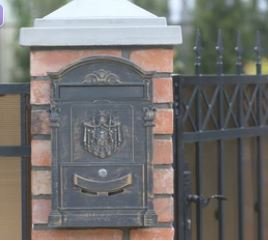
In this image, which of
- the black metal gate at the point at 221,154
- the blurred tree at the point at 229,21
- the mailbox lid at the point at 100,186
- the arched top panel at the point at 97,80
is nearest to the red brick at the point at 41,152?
the mailbox lid at the point at 100,186

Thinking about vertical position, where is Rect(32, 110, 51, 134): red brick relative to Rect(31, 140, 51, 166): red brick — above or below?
above

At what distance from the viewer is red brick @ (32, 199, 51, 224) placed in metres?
3.65

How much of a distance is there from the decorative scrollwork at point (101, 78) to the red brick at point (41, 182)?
431 millimetres

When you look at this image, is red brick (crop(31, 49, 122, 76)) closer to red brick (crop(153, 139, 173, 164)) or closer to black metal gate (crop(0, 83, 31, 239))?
black metal gate (crop(0, 83, 31, 239))

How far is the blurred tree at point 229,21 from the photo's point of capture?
20.0 m

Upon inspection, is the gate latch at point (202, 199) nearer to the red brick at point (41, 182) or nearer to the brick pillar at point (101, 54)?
the brick pillar at point (101, 54)

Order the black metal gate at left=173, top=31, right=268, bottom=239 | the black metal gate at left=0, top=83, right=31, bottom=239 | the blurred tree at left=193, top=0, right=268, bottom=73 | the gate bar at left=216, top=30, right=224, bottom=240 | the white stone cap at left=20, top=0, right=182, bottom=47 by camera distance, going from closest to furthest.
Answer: the white stone cap at left=20, top=0, right=182, bottom=47 < the black metal gate at left=0, top=83, right=31, bottom=239 < the black metal gate at left=173, top=31, right=268, bottom=239 < the gate bar at left=216, top=30, right=224, bottom=240 < the blurred tree at left=193, top=0, right=268, bottom=73

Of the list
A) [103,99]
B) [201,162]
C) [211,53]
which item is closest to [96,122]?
[103,99]

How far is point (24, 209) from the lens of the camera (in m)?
3.92

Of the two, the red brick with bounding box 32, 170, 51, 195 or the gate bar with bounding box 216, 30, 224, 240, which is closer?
the red brick with bounding box 32, 170, 51, 195

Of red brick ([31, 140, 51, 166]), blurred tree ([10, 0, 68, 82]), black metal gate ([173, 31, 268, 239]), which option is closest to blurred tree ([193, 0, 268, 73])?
blurred tree ([10, 0, 68, 82])

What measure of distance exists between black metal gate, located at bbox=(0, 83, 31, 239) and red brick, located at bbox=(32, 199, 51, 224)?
10.2 inches

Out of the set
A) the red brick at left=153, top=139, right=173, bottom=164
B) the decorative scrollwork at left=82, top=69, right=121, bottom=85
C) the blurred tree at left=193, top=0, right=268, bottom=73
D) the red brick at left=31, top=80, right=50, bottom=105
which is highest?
the blurred tree at left=193, top=0, right=268, bottom=73

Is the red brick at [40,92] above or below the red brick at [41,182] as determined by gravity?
above
